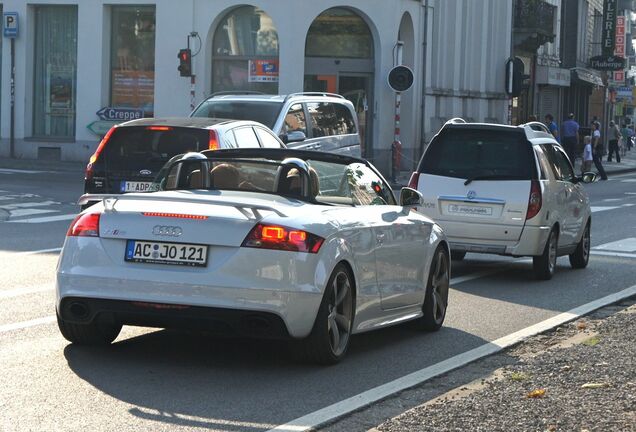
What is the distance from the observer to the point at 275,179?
9.08 m

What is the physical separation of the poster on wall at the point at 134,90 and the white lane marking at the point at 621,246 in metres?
20.4

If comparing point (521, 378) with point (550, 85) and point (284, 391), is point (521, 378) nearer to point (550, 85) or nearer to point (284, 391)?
point (284, 391)

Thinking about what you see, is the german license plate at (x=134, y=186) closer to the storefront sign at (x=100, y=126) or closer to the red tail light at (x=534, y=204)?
the red tail light at (x=534, y=204)

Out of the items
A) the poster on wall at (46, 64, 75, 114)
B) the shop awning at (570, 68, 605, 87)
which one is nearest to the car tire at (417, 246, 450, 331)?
the poster on wall at (46, 64, 75, 114)

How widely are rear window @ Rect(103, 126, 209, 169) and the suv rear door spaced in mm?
2672

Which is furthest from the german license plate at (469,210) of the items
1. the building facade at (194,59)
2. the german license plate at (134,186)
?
the building facade at (194,59)

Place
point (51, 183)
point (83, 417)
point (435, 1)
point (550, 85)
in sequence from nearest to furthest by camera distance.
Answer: point (83, 417)
point (51, 183)
point (435, 1)
point (550, 85)

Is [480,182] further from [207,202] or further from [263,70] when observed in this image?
[263,70]

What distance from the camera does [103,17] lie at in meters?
37.7

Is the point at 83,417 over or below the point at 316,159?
below

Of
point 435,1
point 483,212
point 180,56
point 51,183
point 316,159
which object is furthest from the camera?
point 435,1

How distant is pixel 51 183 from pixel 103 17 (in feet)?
31.9

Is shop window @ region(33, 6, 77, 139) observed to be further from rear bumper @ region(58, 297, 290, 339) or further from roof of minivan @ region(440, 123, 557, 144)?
rear bumper @ region(58, 297, 290, 339)

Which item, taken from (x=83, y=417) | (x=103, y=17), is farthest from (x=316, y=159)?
(x=103, y=17)
